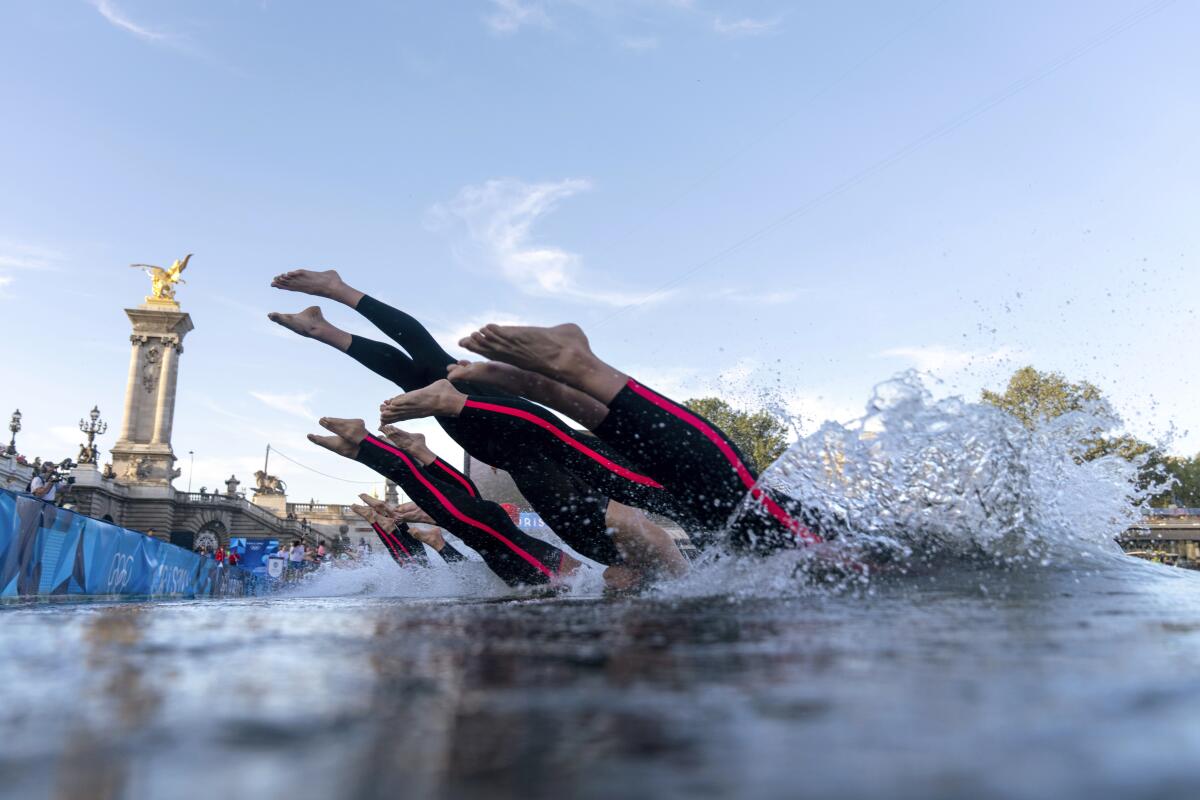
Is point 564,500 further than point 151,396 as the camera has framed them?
No

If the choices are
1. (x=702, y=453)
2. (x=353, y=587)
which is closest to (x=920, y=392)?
(x=702, y=453)

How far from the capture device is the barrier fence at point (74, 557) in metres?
6.77

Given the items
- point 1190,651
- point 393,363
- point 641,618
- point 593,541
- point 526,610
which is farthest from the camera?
point 393,363

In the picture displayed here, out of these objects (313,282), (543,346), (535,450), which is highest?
(313,282)

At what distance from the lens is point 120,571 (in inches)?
385

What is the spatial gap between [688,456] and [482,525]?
3290mm

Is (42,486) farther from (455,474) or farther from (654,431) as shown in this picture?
(654,431)

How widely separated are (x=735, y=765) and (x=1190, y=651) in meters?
0.90

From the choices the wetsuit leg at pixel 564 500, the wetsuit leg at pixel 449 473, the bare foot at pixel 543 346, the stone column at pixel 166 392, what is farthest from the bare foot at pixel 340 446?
the stone column at pixel 166 392

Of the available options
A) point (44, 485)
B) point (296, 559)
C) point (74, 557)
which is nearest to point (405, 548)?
point (74, 557)

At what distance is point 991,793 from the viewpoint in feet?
1.69

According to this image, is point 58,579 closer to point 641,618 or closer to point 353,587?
point 353,587

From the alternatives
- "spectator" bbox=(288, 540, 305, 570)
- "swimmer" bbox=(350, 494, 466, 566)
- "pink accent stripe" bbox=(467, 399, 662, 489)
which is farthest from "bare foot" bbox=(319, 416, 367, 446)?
"spectator" bbox=(288, 540, 305, 570)

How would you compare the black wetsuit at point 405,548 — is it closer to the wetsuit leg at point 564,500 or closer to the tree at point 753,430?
the wetsuit leg at point 564,500
